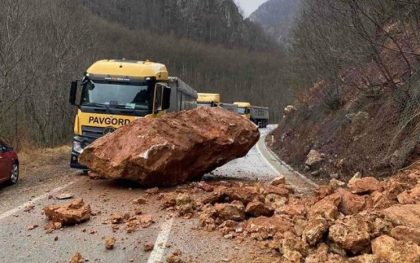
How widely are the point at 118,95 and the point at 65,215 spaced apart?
6072 mm

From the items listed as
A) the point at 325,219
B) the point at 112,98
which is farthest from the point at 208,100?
the point at 325,219

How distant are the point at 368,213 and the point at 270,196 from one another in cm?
274

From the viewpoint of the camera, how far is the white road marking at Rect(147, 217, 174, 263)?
692 cm

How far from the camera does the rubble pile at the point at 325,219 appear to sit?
20.7 feet

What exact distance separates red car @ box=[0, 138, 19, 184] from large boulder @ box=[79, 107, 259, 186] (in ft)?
8.55

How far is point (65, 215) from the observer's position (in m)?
8.58

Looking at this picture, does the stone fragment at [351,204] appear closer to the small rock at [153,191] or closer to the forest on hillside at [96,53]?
the small rock at [153,191]

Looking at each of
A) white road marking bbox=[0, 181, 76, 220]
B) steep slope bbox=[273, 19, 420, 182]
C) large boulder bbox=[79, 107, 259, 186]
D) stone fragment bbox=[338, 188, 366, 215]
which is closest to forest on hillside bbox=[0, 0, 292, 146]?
white road marking bbox=[0, 181, 76, 220]

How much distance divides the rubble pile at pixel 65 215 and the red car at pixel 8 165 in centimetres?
508

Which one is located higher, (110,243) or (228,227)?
(228,227)

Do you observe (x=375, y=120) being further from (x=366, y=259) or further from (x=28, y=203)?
(x=366, y=259)

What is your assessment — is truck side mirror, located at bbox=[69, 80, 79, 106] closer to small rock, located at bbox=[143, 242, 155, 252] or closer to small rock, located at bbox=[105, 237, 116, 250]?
small rock, located at bbox=[105, 237, 116, 250]

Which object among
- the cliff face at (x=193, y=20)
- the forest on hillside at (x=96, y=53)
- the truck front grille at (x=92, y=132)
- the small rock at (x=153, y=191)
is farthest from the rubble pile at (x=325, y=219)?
the cliff face at (x=193, y=20)

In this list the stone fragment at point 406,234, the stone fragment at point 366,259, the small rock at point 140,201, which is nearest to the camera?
the stone fragment at point 366,259
